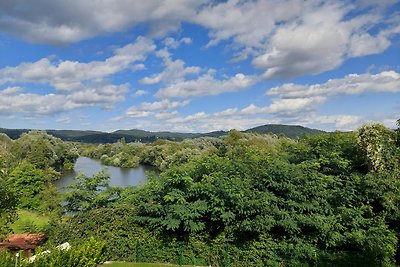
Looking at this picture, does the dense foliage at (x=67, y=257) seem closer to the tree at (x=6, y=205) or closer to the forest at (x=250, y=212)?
the forest at (x=250, y=212)

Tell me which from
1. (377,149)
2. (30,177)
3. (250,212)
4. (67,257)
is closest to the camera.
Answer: (67,257)

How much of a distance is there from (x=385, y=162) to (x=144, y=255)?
9.14 metres

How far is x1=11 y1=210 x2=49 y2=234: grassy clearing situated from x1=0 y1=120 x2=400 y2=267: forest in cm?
203

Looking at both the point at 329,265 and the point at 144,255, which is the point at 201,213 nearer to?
the point at 144,255

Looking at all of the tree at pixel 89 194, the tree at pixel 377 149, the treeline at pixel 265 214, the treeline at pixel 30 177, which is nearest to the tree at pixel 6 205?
the treeline at pixel 30 177

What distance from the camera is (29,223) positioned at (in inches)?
586

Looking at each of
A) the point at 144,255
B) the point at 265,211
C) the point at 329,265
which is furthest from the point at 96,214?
the point at 329,265

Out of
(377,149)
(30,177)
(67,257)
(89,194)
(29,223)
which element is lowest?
(29,223)

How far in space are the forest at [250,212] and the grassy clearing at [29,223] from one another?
2.03 metres

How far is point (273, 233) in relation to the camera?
1206 cm

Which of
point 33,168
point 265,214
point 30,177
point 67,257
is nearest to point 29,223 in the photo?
point 67,257

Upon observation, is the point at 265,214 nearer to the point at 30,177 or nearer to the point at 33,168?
the point at 30,177

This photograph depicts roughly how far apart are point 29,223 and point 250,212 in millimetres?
9507

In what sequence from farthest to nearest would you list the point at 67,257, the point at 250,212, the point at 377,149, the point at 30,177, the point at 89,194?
the point at 30,177 → the point at 89,194 → the point at 377,149 → the point at 250,212 → the point at 67,257
